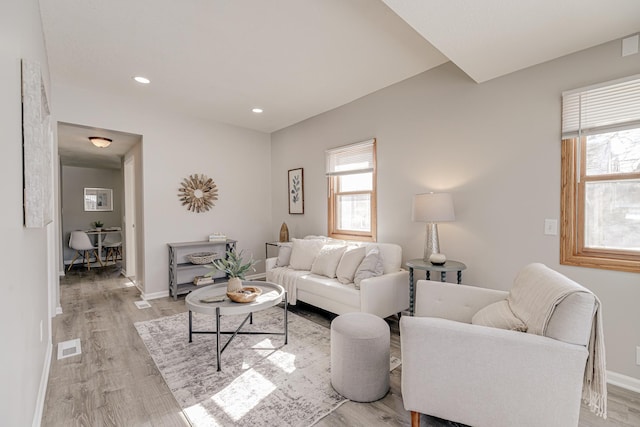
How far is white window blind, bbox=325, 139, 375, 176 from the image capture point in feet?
12.7

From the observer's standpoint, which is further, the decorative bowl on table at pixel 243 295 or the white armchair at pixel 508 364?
the decorative bowl on table at pixel 243 295

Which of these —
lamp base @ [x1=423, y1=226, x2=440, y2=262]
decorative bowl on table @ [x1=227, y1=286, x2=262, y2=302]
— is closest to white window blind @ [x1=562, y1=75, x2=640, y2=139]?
lamp base @ [x1=423, y1=226, x2=440, y2=262]

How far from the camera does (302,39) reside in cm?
254

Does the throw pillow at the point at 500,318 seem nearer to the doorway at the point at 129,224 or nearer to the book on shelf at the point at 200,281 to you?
the book on shelf at the point at 200,281

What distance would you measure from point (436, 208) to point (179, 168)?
3.61 m

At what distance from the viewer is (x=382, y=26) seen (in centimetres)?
236

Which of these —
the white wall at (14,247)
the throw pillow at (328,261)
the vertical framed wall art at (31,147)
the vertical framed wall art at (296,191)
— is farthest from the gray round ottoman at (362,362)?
the vertical framed wall art at (296,191)

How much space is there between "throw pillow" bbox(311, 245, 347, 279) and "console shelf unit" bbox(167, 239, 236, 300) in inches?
65.6

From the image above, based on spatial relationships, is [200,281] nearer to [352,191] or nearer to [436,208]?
[352,191]

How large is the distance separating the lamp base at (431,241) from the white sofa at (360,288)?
14.5 inches

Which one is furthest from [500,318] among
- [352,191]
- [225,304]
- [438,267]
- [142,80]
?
[142,80]

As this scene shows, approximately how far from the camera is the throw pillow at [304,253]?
150 inches

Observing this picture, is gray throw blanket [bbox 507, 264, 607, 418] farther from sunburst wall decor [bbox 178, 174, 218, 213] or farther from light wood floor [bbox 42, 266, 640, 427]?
sunburst wall decor [bbox 178, 174, 218, 213]

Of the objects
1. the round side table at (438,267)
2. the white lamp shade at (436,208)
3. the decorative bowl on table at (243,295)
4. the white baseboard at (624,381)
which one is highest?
the white lamp shade at (436,208)
